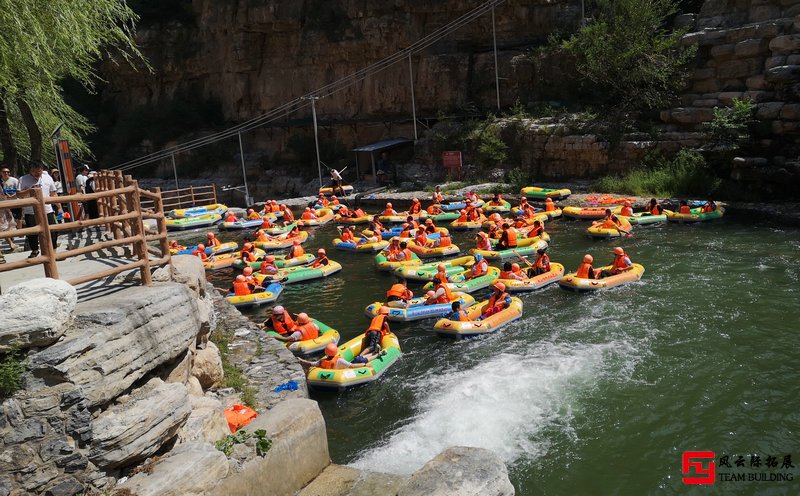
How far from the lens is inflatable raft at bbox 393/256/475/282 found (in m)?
16.7

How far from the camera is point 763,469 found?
25.8ft

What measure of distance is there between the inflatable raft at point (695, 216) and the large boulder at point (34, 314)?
1933cm

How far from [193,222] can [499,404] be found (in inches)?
816

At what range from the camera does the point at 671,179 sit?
77.8 feet

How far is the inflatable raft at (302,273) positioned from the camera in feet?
56.7

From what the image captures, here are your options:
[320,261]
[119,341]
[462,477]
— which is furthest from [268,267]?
[462,477]

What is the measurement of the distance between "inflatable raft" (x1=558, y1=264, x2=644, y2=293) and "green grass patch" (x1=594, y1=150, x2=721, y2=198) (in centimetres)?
963

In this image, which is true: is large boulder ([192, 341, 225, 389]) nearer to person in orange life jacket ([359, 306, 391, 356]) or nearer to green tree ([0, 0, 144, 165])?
person in orange life jacket ([359, 306, 391, 356])

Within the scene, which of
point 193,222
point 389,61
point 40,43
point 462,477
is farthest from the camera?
point 389,61

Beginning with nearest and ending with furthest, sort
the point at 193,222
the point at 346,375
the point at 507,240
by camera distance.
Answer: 1. the point at 346,375
2. the point at 507,240
3. the point at 193,222

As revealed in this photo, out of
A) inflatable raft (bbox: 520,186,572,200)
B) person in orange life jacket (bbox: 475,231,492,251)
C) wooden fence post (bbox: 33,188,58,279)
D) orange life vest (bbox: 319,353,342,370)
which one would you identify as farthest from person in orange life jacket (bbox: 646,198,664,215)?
wooden fence post (bbox: 33,188,58,279)

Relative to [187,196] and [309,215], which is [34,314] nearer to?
[309,215]

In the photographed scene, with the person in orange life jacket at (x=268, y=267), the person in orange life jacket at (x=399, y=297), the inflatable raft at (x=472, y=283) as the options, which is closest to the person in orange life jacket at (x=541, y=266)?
the inflatable raft at (x=472, y=283)

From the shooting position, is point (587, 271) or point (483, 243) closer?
point (587, 271)
